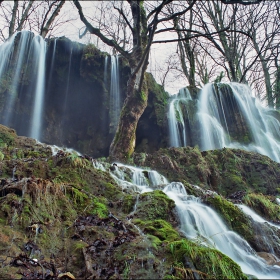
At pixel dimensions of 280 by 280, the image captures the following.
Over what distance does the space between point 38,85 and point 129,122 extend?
7894 mm

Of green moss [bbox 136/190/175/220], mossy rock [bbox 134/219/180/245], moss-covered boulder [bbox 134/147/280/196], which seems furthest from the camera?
moss-covered boulder [bbox 134/147/280/196]

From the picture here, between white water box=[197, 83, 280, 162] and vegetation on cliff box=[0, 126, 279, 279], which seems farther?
white water box=[197, 83, 280, 162]

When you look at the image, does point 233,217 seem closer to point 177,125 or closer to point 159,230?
A: point 159,230

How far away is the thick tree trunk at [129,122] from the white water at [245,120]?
5198 millimetres

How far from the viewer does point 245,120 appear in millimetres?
13750

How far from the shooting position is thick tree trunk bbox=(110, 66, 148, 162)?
8.58 metres

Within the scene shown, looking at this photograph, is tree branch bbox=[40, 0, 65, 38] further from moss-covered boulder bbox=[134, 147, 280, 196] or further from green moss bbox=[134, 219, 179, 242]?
green moss bbox=[134, 219, 179, 242]

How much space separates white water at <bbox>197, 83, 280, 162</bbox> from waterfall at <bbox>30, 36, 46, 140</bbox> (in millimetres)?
9186

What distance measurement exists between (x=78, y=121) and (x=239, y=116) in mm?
9668

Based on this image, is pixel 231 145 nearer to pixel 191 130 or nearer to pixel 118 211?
pixel 191 130

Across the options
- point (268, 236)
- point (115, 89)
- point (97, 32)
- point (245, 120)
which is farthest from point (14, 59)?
point (268, 236)

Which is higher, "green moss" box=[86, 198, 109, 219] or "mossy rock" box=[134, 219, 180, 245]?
"green moss" box=[86, 198, 109, 219]

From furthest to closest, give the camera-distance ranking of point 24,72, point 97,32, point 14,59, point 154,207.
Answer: point 24,72
point 14,59
point 97,32
point 154,207

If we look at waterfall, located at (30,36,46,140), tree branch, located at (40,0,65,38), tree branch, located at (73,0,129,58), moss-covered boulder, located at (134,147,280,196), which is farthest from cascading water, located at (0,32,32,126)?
moss-covered boulder, located at (134,147,280,196)
